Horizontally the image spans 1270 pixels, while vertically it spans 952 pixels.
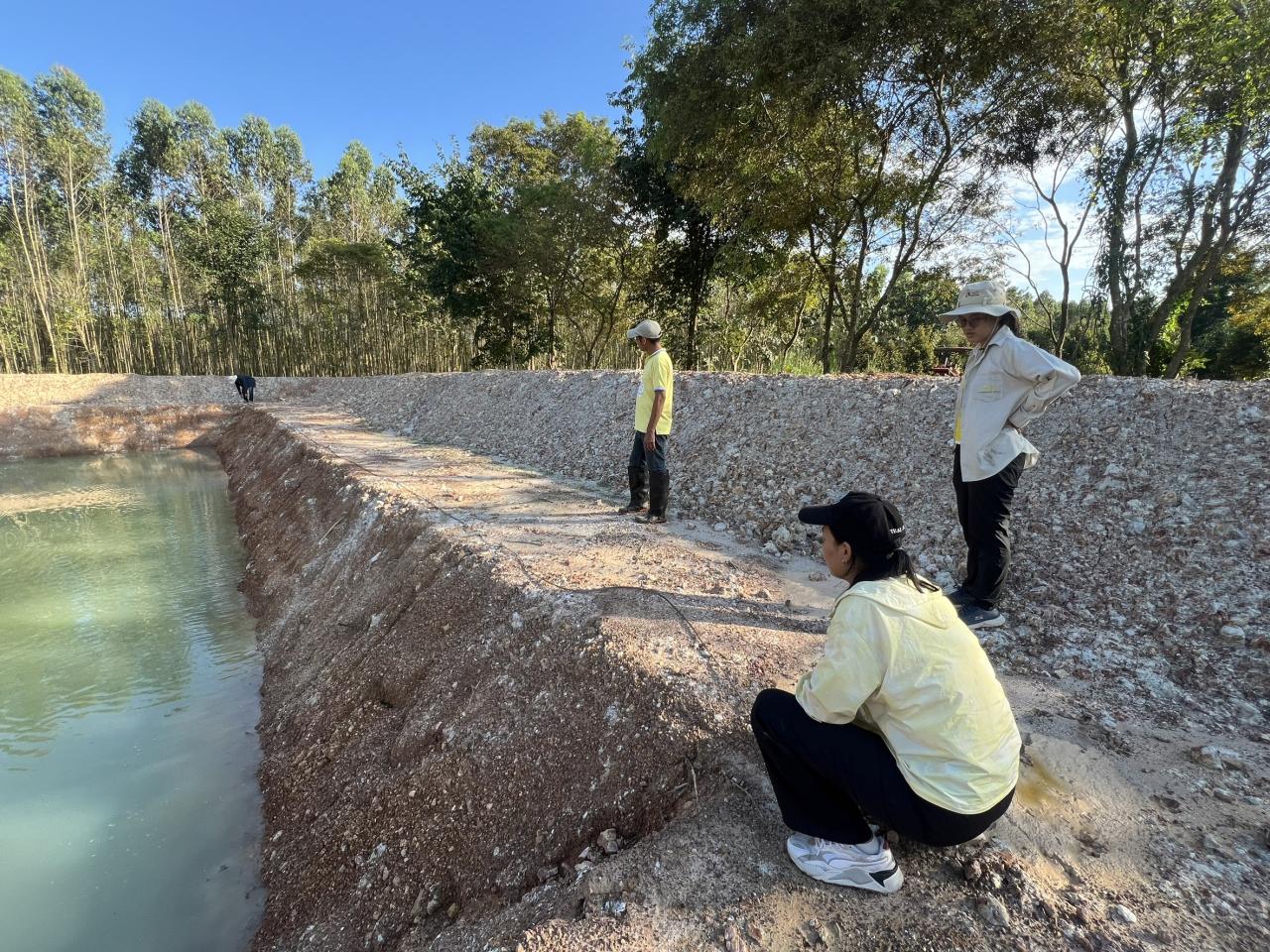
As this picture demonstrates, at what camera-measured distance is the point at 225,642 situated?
5.68 metres

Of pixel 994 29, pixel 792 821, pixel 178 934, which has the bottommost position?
pixel 178 934

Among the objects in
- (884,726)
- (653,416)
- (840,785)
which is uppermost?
(653,416)

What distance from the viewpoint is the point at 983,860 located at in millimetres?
1823

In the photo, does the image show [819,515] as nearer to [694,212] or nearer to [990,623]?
[990,623]

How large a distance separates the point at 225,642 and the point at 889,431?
6.91 meters

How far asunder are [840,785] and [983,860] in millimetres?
547

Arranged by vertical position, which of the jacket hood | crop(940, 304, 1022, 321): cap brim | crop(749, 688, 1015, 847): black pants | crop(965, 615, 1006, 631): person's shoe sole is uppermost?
crop(940, 304, 1022, 321): cap brim

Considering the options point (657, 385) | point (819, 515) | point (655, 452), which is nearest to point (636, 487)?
point (655, 452)

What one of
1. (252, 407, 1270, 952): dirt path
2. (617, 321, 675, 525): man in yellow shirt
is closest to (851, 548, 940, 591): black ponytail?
(252, 407, 1270, 952): dirt path

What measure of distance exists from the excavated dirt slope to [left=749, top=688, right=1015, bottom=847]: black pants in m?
0.20

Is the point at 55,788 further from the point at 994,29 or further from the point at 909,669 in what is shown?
the point at 994,29

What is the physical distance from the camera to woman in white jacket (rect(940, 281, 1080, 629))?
3000 mm

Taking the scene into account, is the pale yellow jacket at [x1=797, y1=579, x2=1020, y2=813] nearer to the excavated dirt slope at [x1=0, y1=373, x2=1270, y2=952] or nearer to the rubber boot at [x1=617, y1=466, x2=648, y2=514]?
the excavated dirt slope at [x1=0, y1=373, x2=1270, y2=952]

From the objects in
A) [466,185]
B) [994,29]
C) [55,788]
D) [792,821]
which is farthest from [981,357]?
[466,185]
